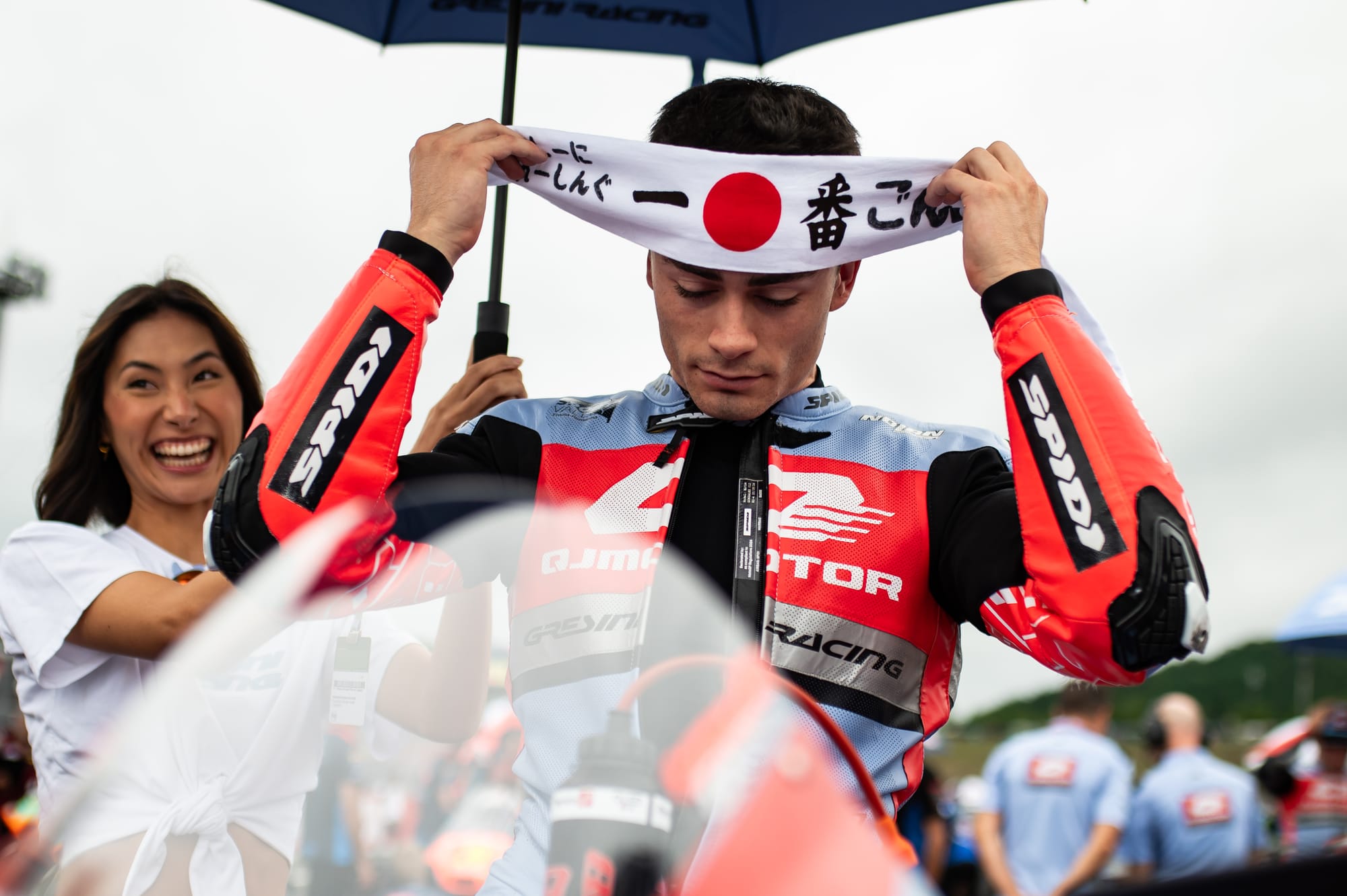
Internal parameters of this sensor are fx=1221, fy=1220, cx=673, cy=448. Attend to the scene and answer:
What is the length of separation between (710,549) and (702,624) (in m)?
0.41

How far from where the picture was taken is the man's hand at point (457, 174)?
1.65 m

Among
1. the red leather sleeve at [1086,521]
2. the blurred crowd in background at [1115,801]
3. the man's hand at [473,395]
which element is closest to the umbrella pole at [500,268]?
the man's hand at [473,395]

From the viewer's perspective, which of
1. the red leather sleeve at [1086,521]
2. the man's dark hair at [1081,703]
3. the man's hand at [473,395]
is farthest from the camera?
the man's dark hair at [1081,703]

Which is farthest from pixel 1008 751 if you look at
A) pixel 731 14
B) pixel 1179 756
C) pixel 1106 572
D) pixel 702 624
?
pixel 702 624

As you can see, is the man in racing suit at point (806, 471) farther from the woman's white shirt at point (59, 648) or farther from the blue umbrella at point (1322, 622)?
the blue umbrella at point (1322, 622)

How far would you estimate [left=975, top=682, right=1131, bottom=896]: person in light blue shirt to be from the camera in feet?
16.8

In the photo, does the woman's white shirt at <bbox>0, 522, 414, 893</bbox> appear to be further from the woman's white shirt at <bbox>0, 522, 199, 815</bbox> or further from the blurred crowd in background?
the blurred crowd in background

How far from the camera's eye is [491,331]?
2449mm

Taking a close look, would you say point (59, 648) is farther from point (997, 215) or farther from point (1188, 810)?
point (1188, 810)

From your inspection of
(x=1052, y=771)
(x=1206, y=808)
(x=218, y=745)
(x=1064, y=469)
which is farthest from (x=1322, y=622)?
(x=218, y=745)

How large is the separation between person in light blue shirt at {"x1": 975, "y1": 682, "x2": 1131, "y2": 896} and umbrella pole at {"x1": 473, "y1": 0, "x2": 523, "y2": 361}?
11.9ft

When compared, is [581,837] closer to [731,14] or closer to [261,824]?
[261,824]

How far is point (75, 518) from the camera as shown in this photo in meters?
2.63

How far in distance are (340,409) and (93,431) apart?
1.47 meters
